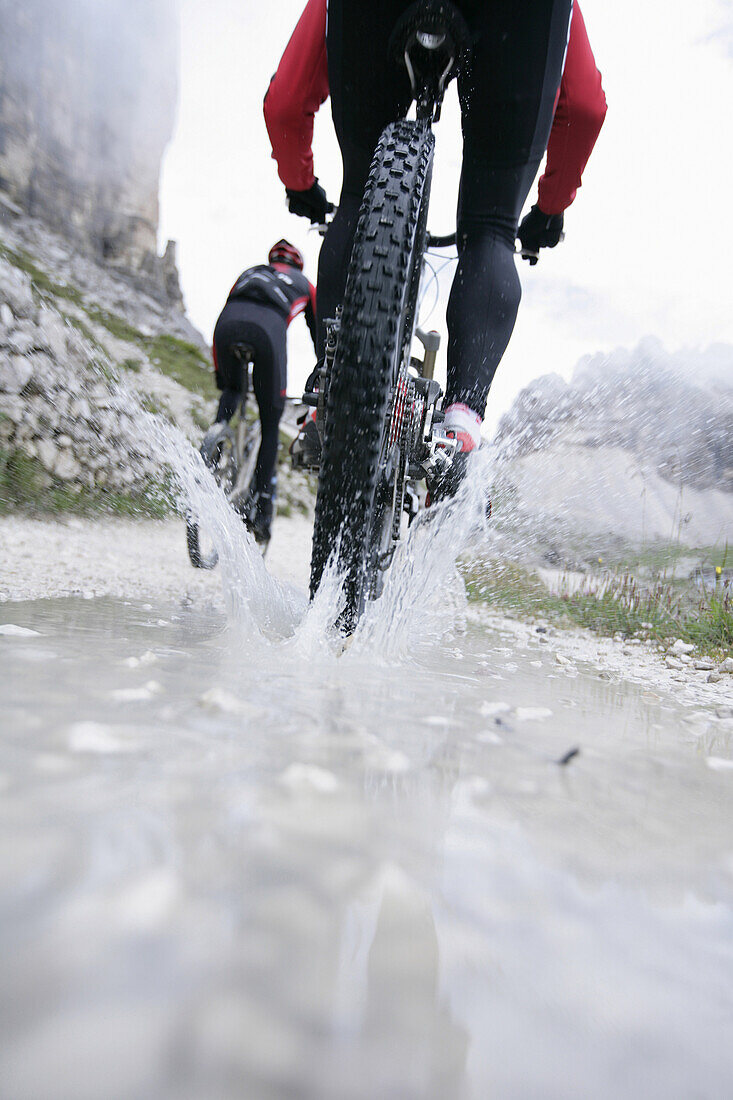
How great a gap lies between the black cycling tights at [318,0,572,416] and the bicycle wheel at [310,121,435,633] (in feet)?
0.69

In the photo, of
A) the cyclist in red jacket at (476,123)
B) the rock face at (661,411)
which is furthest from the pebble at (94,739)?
the rock face at (661,411)

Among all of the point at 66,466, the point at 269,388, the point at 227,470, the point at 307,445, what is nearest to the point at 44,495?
the point at 66,466

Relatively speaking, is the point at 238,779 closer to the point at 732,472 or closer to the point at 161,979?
the point at 161,979

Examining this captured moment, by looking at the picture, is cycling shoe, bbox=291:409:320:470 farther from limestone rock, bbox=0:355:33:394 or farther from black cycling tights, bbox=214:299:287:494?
limestone rock, bbox=0:355:33:394

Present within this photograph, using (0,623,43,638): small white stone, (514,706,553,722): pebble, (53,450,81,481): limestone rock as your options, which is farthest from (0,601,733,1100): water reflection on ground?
(53,450,81,481): limestone rock

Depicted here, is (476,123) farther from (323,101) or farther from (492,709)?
(492,709)

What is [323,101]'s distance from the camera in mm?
1734

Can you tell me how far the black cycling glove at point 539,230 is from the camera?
1.96 metres

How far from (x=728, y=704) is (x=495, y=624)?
4.54ft

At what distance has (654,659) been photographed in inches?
86.9

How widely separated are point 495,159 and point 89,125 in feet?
154

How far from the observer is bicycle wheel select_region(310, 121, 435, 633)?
127cm

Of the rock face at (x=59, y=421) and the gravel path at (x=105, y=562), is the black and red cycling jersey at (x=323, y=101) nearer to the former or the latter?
the rock face at (x=59, y=421)

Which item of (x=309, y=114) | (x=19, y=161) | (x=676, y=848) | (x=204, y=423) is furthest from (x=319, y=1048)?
(x=19, y=161)
